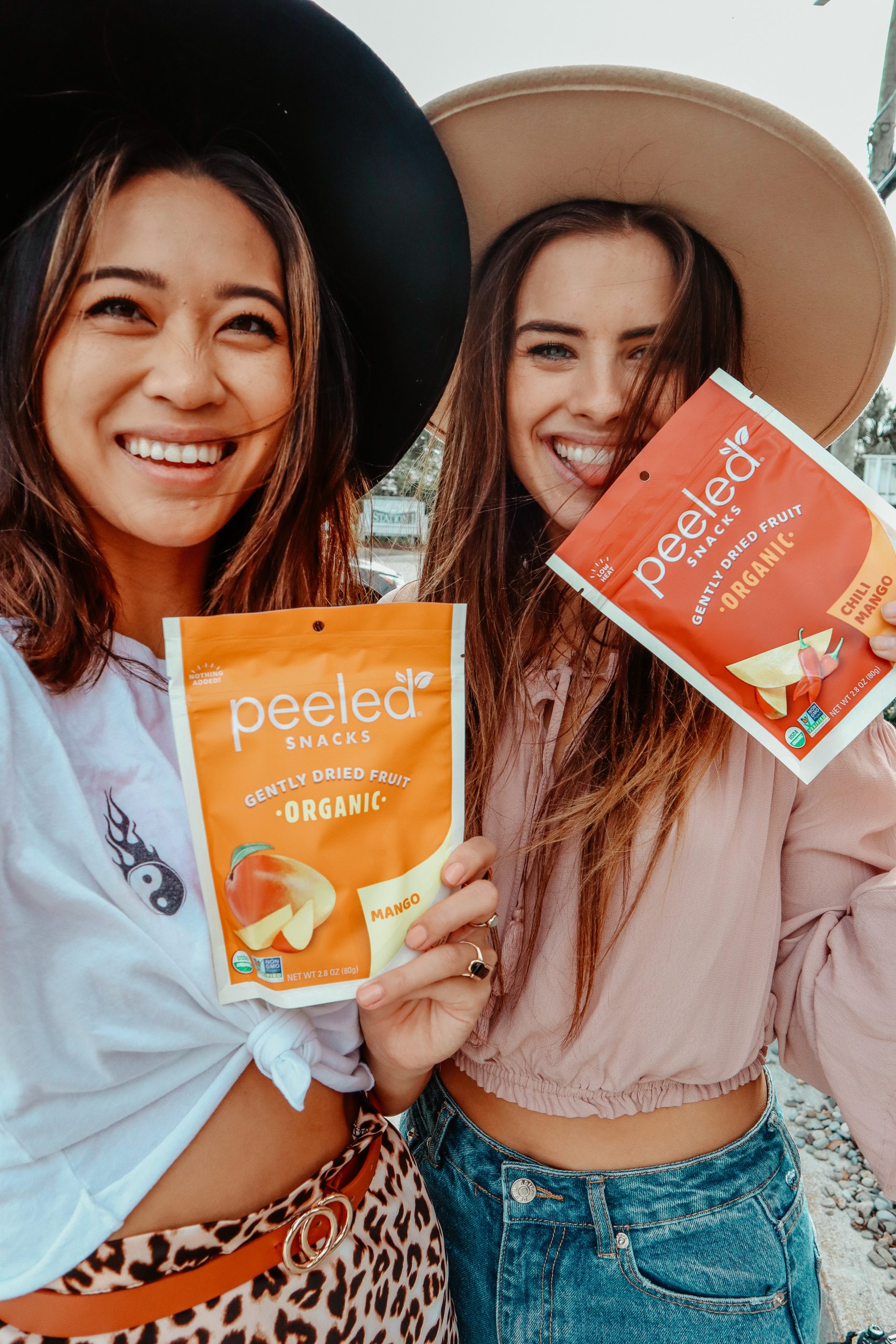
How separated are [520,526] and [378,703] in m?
0.67

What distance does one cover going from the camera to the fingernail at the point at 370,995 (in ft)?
3.02

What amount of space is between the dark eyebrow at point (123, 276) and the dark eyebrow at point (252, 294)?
0.08 meters

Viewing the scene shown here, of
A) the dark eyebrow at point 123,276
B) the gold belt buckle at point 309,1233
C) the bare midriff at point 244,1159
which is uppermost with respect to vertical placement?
the dark eyebrow at point 123,276

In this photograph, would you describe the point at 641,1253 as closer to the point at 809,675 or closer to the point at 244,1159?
the point at 244,1159

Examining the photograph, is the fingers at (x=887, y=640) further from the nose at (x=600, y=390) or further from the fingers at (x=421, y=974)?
the fingers at (x=421, y=974)

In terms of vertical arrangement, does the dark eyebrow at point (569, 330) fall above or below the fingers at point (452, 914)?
above

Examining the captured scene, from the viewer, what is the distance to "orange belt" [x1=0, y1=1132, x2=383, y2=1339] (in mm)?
828

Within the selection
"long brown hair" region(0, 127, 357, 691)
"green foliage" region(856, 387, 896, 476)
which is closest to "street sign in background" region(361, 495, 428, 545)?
"long brown hair" region(0, 127, 357, 691)

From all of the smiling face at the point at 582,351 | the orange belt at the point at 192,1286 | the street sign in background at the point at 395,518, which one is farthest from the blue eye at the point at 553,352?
the orange belt at the point at 192,1286

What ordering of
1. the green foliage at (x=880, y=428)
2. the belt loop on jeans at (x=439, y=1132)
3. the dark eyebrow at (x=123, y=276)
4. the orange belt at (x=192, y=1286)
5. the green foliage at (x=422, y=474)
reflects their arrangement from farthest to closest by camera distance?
the green foliage at (x=880, y=428) → the green foliage at (x=422, y=474) → the belt loop on jeans at (x=439, y=1132) → the dark eyebrow at (x=123, y=276) → the orange belt at (x=192, y=1286)

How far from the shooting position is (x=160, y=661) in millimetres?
1067

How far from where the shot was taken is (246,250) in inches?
40.1

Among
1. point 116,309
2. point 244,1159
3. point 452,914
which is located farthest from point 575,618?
point 244,1159

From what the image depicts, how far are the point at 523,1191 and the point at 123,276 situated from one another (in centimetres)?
143
